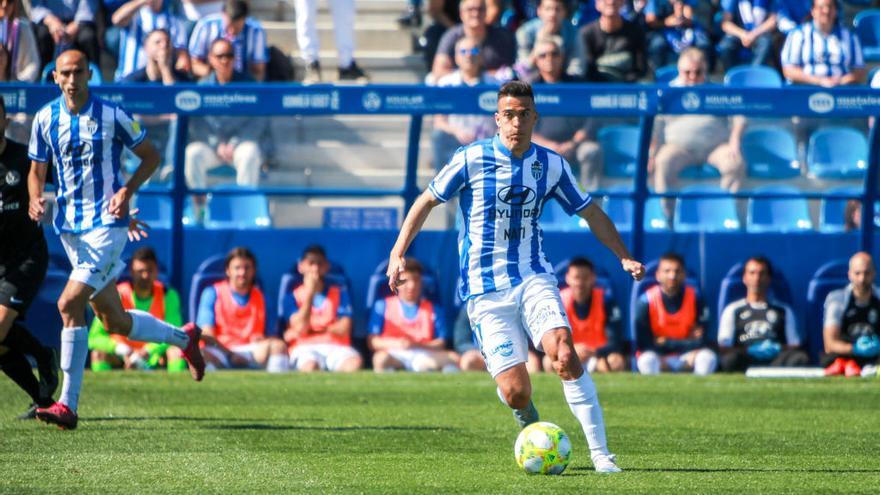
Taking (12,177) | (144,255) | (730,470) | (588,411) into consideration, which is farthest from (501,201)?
(144,255)

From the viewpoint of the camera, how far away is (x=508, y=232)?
A: 24.0ft

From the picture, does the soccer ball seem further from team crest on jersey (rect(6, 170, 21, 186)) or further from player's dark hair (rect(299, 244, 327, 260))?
player's dark hair (rect(299, 244, 327, 260))

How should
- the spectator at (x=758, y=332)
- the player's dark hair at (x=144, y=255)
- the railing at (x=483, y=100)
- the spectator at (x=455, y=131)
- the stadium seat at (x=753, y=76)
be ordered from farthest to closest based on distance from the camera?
the stadium seat at (x=753, y=76) < the spectator at (x=455, y=131) < the spectator at (x=758, y=332) < the player's dark hair at (x=144, y=255) < the railing at (x=483, y=100)

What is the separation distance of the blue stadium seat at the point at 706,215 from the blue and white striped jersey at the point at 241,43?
4519 mm

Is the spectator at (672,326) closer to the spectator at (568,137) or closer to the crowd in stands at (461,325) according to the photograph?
the crowd in stands at (461,325)

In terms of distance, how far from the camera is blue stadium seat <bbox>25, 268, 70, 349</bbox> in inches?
524

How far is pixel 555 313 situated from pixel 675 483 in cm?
102

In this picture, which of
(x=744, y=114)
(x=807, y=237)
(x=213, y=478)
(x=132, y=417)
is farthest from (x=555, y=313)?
(x=807, y=237)

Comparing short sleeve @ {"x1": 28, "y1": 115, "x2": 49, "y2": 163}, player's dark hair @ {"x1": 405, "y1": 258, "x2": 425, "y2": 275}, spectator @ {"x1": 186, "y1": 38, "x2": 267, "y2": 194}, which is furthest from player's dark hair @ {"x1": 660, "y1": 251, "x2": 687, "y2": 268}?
short sleeve @ {"x1": 28, "y1": 115, "x2": 49, "y2": 163}

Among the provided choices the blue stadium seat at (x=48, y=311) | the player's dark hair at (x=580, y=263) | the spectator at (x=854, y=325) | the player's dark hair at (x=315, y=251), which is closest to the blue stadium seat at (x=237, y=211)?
the player's dark hair at (x=315, y=251)

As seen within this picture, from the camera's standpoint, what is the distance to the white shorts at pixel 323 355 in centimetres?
1304

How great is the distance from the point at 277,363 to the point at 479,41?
395cm

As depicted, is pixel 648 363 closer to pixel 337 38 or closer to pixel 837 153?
pixel 837 153

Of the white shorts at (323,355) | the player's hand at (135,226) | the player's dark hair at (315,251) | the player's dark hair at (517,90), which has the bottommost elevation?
the white shorts at (323,355)
